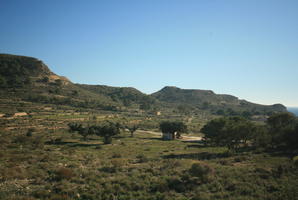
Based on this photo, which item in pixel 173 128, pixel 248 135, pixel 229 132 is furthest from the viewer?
pixel 173 128

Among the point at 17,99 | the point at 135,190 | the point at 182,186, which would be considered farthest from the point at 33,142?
the point at 17,99

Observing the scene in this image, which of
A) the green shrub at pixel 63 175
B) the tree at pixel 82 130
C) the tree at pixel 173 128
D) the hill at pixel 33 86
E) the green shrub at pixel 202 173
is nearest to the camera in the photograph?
the green shrub at pixel 63 175

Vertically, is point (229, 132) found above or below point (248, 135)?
above

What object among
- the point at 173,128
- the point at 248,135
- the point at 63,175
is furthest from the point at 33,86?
the point at 248,135

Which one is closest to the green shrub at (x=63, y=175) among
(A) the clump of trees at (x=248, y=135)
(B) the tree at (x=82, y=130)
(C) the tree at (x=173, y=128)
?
(B) the tree at (x=82, y=130)

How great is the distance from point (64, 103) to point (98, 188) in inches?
4179

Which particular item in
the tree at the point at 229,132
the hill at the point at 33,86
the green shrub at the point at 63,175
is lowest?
the green shrub at the point at 63,175

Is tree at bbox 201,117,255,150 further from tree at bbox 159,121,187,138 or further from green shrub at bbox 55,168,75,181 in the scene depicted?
green shrub at bbox 55,168,75,181

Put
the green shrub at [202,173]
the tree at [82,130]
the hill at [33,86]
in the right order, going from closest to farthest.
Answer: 1. the green shrub at [202,173]
2. the tree at [82,130]
3. the hill at [33,86]

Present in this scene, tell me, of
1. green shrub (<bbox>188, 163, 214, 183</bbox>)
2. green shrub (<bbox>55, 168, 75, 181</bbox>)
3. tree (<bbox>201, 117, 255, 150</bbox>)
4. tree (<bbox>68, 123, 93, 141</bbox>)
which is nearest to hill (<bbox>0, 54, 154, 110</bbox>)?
tree (<bbox>68, 123, 93, 141</bbox>)

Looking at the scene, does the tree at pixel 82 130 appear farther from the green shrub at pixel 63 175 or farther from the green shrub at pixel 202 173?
the green shrub at pixel 202 173

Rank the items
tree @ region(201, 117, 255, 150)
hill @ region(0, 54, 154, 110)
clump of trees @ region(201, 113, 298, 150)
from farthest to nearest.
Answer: hill @ region(0, 54, 154, 110), tree @ region(201, 117, 255, 150), clump of trees @ region(201, 113, 298, 150)

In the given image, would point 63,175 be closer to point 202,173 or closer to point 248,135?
point 202,173

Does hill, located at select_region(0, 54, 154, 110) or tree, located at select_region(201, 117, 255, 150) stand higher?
hill, located at select_region(0, 54, 154, 110)
